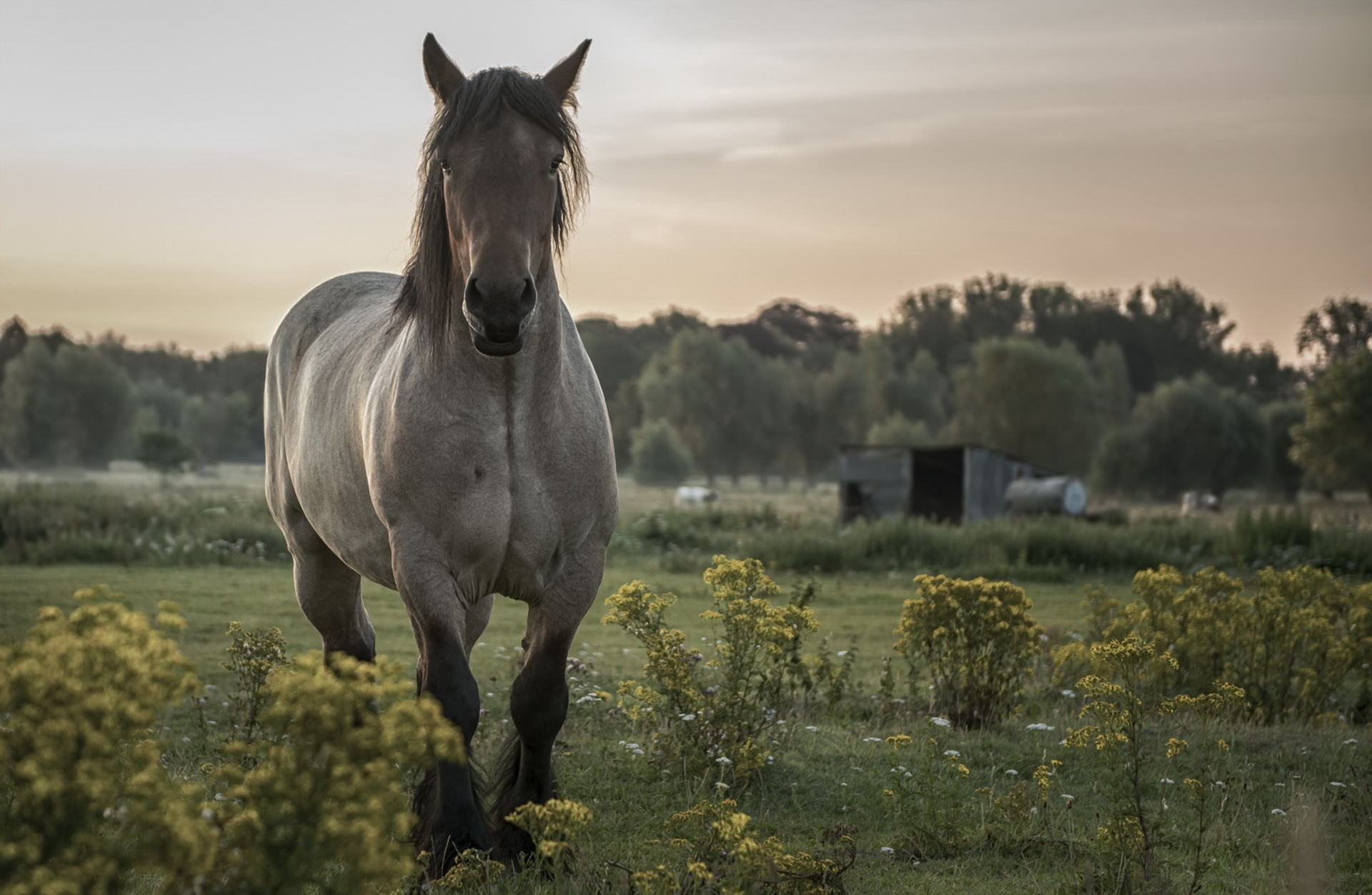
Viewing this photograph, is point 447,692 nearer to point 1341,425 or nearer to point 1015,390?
point 1341,425

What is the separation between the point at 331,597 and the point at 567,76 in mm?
3073

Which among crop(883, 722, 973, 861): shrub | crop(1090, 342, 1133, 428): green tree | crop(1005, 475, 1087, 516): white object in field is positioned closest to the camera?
crop(883, 722, 973, 861): shrub

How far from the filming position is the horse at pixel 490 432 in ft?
12.8

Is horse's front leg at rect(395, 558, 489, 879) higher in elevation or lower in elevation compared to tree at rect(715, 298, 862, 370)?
lower

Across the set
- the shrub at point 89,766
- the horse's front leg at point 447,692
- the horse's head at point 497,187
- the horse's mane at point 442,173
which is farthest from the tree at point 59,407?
the shrub at point 89,766

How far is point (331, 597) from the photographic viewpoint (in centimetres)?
606

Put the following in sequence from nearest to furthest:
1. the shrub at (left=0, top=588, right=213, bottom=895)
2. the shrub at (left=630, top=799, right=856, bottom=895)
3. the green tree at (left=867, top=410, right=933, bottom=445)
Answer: the shrub at (left=0, top=588, right=213, bottom=895) < the shrub at (left=630, top=799, right=856, bottom=895) < the green tree at (left=867, top=410, right=933, bottom=445)

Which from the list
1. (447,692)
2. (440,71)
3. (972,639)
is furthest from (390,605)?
(440,71)

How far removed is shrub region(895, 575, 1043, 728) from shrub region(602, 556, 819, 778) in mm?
1139

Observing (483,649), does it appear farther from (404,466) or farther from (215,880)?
(215,880)

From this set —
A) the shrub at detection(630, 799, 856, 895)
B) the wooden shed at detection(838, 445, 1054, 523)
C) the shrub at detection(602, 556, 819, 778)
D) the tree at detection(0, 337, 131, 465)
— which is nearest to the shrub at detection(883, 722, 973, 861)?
the shrub at detection(630, 799, 856, 895)

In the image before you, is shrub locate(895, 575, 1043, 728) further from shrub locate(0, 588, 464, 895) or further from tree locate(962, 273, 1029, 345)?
tree locate(962, 273, 1029, 345)

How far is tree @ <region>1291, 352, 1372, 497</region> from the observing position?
174ft

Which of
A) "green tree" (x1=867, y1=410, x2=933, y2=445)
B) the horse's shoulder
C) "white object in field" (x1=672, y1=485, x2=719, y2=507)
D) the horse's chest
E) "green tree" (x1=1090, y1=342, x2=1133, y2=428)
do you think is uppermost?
"green tree" (x1=1090, y1=342, x2=1133, y2=428)
